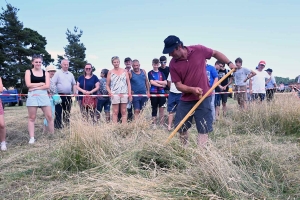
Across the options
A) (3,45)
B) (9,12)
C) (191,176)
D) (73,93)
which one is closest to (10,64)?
(3,45)

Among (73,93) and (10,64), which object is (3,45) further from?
(73,93)

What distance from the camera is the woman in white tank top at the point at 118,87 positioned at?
5840 mm

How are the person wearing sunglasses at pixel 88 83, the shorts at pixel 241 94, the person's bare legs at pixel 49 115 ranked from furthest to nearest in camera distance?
1. the shorts at pixel 241 94
2. the person wearing sunglasses at pixel 88 83
3. the person's bare legs at pixel 49 115

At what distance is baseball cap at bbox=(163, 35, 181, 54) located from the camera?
10.6 feet

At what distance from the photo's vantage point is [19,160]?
12.4 ft

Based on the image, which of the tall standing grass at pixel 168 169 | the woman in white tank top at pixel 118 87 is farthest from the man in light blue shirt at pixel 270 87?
the woman in white tank top at pixel 118 87

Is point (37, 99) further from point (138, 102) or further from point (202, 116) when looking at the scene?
point (202, 116)

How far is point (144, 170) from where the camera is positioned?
Result: 2723 millimetres

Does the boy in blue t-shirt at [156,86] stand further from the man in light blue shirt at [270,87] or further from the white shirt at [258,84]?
the man in light blue shirt at [270,87]

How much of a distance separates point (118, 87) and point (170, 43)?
9.34ft

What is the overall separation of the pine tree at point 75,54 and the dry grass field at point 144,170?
4096 cm

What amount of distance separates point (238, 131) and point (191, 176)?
3387 mm

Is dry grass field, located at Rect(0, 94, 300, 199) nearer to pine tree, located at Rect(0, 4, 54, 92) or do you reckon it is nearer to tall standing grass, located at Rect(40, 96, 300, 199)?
tall standing grass, located at Rect(40, 96, 300, 199)

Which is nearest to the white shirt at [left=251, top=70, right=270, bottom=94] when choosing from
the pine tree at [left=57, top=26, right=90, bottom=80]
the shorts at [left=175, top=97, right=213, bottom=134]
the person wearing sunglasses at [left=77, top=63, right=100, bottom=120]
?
the person wearing sunglasses at [left=77, top=63, right=100, bottom=120]
